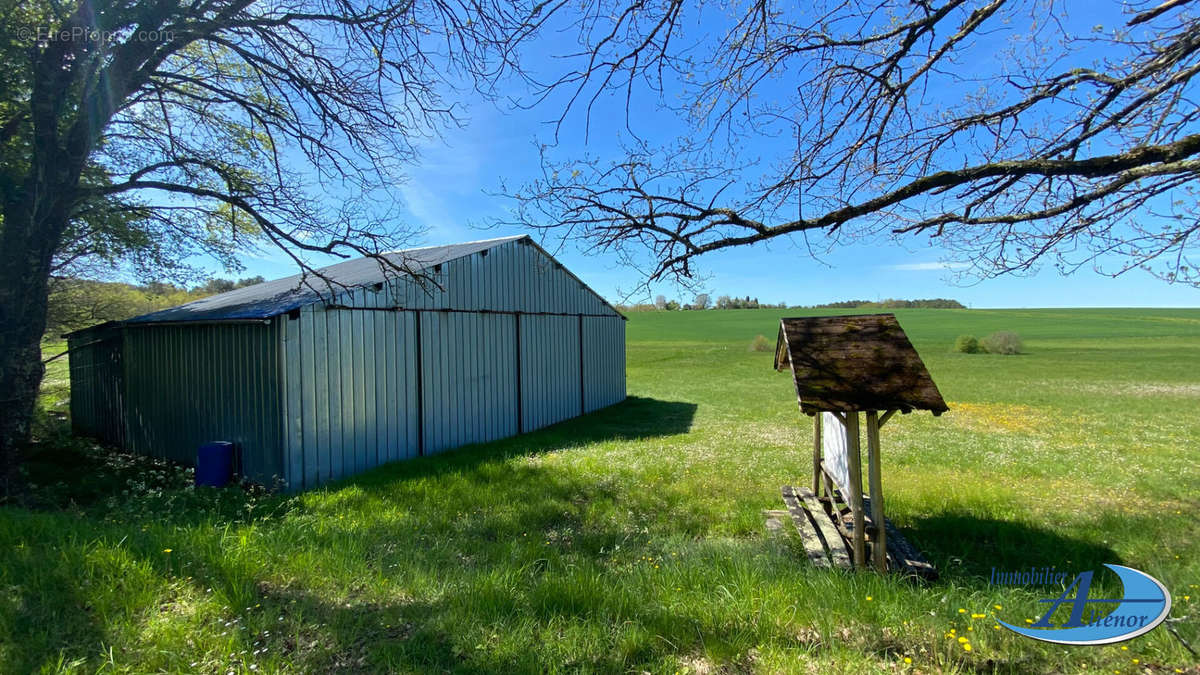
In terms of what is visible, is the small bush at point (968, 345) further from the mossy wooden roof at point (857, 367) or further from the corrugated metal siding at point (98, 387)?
the corrugated metal siding at point (98, 387)

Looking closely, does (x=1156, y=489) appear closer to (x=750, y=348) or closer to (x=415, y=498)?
(x=415, y=498)

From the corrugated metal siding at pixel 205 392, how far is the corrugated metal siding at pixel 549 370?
6.89m

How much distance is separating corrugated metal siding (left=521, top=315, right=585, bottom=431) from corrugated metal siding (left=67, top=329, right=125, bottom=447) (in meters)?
10.4

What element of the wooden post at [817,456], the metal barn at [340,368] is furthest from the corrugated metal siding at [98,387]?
the wooden post at [817,456]

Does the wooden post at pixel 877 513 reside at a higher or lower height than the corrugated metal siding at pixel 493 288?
lower

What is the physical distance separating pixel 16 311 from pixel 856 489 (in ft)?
39.5

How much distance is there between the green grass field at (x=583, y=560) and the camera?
281 cm

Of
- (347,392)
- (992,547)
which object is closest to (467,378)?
(347,392)

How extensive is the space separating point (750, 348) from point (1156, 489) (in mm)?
41026

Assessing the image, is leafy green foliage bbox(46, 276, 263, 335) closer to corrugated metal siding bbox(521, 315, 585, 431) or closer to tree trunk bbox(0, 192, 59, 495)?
tree trunk bbox(0, 192, 59, 495)

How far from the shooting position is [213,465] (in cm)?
917

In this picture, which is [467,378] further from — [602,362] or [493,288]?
[602,362]

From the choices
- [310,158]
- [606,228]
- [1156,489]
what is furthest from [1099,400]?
[310,158]

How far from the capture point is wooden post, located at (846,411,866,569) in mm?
4879
